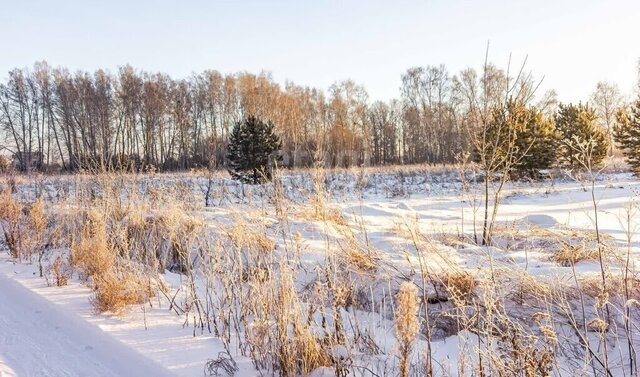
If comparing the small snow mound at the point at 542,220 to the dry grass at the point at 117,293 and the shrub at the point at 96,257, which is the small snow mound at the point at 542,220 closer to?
the dry grass at the point at 117,293

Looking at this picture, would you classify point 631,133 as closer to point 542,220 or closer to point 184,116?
point 542,220

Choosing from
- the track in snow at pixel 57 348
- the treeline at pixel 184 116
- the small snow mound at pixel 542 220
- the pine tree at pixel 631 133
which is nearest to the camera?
the track in snow at pixel 57 348

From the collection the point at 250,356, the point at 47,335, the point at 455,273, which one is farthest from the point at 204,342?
the point at 455,273

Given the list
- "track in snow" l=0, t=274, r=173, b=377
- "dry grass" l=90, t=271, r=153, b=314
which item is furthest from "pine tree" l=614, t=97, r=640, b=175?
"track in snow" l=0, t=274, r=173, b=377

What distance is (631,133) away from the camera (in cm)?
1883

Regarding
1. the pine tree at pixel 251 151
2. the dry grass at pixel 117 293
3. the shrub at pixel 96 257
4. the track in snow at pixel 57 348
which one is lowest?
the track in snow at pixel 57 348

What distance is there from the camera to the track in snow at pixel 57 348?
7.92 feet

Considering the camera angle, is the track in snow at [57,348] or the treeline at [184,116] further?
→ the treeline at [184,116]

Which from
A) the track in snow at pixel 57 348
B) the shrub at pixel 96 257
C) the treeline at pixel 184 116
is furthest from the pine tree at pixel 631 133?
the track in snow at pixel 57 348

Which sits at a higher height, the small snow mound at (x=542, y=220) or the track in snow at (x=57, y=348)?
the small snow mound at (x=542, y=220)

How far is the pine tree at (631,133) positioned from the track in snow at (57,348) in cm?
2093

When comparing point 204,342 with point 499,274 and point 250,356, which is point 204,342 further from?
point 499,274

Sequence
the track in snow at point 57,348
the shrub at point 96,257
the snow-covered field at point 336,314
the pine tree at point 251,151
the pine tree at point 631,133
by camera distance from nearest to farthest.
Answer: the snow-covered field at point 336,314
the track in snow at point 57,348
the shrub at point 96,257
the pine tree at point 251,151
the pine tree at point 631,133

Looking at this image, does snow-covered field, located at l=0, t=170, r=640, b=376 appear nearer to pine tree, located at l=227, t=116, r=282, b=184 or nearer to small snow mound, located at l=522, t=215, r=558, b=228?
small snow mound, located at l=522, t=215, r=558, b=228
